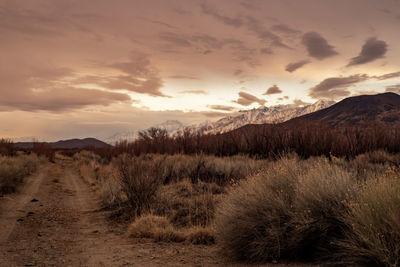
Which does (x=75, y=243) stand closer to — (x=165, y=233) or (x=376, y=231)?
(x=165, y=233)

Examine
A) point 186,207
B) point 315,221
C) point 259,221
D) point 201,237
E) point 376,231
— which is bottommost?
point 201,237

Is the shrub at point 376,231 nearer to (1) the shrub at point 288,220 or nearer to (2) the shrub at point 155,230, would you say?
(1) the shrub at point 288,220

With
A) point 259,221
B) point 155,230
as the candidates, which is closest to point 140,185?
point 155,230

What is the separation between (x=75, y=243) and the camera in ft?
22.3

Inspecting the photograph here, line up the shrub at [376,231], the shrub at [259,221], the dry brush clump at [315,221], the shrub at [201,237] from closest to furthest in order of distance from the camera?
the shrub at [376,231] < the dry brush clump at [315,221] < the shrub at [259,221] < the shrub at [201,237]

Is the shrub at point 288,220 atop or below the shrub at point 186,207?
atop

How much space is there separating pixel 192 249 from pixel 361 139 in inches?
490

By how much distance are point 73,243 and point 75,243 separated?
49 millimetres

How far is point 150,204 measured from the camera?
29.7 feet

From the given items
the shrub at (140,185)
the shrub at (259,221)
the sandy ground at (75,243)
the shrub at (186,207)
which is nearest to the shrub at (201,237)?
the sandy ground at (75,243)

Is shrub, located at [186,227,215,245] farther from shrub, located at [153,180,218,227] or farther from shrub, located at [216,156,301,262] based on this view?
shrub, located at [216,156,301,262]

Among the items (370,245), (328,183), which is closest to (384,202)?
(370,245)

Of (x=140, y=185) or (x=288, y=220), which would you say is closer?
(x=288, y=220)

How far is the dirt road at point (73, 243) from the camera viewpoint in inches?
212
